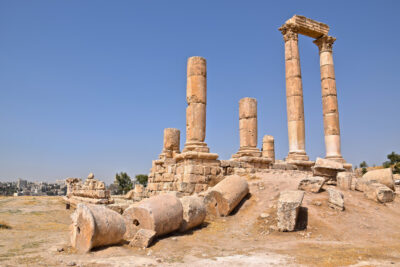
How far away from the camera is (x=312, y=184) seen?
32.2ft

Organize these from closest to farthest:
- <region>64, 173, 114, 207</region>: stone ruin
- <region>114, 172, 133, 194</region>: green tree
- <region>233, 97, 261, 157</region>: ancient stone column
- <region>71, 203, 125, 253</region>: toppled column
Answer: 1. <region>71, 203, 125, 253</region>: toppled column
2. <region>64, 173, 114, 207</region>: stone ruin
3. <region>233, 97, 261, 157</region>: ancient stone column
4. <region>114, 172, 133, 194</region>: green tree

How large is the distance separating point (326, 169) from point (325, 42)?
11384 mm

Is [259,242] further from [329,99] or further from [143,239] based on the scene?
[329,99]

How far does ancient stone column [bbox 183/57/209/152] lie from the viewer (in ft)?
41.7

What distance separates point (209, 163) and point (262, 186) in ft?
7.42

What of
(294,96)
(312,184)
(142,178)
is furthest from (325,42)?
(142,178)

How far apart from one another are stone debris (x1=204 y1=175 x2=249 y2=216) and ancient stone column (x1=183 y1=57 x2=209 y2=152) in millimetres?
3041

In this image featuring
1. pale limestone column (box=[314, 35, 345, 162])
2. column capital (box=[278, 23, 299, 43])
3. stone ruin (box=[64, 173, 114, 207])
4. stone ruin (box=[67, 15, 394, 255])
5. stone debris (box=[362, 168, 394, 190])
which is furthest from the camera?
pale limestone column (box=[314, 35, 345, 162])

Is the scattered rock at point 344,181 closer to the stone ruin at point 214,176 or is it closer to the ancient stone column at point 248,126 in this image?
the stone ruin at point 214,176

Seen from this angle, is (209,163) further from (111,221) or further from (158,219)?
(111,221)

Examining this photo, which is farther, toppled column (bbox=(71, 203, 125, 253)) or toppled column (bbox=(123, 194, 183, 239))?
toppled column (bbox=(123, 194, 183, 239))

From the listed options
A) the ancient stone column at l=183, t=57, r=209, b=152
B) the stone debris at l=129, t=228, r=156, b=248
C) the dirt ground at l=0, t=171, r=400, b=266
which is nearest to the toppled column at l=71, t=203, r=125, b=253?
the dirt ground at l=0, t=171, r=400, b=266

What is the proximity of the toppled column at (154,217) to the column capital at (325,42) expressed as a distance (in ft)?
52.2

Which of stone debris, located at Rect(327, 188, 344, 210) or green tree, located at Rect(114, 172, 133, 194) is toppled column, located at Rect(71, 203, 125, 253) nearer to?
stone debris, located at Rect(327, 188, 344, 210)
